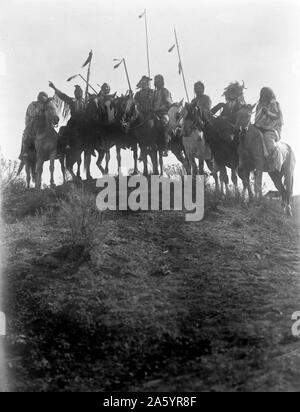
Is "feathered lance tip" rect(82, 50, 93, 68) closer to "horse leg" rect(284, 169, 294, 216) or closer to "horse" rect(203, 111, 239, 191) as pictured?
"horse" rect(203, 111, 239, 191)

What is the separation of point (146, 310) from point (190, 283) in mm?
1293

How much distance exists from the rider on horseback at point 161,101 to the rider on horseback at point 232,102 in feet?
4.33

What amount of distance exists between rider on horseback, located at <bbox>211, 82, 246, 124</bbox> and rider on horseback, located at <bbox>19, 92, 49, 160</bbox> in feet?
13.0

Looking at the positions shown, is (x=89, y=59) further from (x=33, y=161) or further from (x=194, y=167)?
(x=194, y=167)

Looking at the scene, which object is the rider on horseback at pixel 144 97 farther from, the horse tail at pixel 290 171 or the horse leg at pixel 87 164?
the horse tail at pixel 290 171

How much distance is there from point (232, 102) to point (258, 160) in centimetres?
192

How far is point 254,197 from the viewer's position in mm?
15961

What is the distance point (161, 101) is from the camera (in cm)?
1752

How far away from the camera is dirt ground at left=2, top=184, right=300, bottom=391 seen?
28.2ft

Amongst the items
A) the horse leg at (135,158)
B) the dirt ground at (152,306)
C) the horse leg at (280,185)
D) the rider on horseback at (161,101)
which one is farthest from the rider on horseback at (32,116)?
the horse leg at (280,185)

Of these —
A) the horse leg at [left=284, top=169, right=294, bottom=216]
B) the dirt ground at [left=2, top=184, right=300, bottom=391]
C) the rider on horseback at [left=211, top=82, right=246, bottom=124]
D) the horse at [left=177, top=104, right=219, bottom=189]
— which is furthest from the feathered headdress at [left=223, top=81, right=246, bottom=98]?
the dirt ground at [left=2, top=184, right=300, bottom=391]

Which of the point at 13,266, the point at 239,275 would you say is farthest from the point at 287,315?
the point at 13,266

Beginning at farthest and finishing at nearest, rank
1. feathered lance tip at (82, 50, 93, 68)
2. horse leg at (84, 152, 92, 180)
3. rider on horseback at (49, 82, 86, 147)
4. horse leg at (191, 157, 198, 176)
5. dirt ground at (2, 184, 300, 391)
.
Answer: feathered lance tip at (82, 50, 93, 68), horse leg at (84, 152, 92, 180), rider on horseback at (49, 82, 86, 147), horse leg at (191, 157, 198, 176), dirt ground at (2, 184, 300, 391)

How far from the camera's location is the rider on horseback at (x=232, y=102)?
53.9 ft
